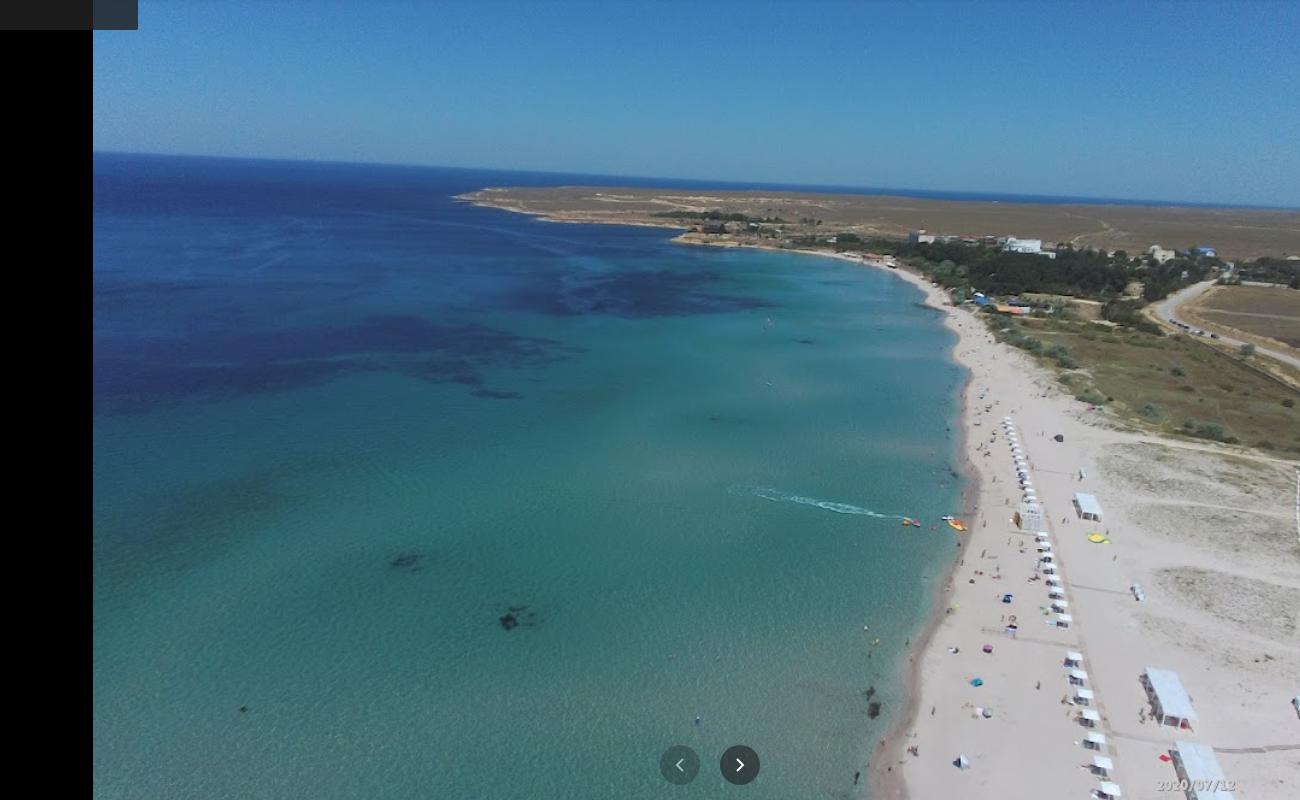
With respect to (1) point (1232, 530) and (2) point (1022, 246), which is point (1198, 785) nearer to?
(1) point (1232, 530)

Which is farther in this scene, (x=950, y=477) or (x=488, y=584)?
(x=950, y=477)

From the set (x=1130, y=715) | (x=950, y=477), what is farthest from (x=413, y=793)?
(x=950, y=477)

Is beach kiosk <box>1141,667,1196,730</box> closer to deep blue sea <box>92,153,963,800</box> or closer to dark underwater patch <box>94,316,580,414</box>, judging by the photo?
deep blue sea <box>92,153,963,800</box>

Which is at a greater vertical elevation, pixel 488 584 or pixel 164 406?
pixel 164 406

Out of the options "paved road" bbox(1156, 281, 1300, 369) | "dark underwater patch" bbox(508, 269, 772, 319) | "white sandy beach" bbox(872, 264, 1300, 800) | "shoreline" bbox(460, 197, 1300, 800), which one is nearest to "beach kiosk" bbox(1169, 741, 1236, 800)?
"shoreline" bbox(460, 197, 1300, 800)

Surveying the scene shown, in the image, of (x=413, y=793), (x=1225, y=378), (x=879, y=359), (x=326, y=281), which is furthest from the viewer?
(x=326, y=281)

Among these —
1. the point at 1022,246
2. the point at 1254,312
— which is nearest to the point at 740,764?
the point at 1254,312
